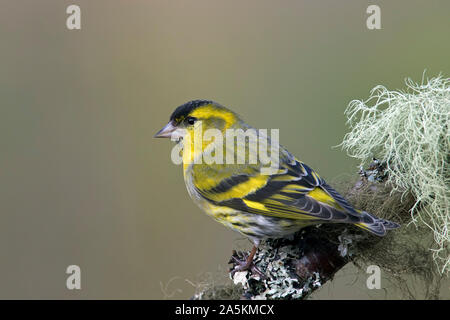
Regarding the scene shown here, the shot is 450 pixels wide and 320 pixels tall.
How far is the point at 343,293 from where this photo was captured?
4.66m

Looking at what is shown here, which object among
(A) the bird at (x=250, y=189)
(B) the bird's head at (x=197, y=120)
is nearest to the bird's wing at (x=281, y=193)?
(A) the bird at (x=250, y=189)

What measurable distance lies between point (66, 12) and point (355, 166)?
15.2 feet

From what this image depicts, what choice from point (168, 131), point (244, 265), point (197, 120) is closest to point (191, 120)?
point (197, 120)

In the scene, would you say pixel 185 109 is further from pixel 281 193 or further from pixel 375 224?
pixel 375 224

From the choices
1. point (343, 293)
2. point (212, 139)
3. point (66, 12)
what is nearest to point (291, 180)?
point (212, 139)

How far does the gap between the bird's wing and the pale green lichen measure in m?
0.33

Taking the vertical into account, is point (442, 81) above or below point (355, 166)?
above

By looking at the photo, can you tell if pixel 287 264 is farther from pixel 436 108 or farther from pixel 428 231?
pixel 436 108

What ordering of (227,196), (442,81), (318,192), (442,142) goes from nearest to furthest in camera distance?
(442,142)
(442,81)
(318,192)
(227,196)

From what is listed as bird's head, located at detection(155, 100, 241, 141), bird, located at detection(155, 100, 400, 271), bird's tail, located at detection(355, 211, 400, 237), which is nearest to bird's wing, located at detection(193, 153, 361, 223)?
bird, located at detection(155, 100, 400, 271)

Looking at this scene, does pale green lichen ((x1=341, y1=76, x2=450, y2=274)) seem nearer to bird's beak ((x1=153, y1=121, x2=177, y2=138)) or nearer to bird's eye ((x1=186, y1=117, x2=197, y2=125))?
bird's eye ((x1=186, y1=117, x2=197, y2=125))

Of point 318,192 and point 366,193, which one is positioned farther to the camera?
point 318,192

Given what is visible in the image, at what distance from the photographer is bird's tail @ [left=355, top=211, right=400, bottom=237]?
8.31 ft

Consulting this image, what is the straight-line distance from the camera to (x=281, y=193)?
10.5 feet
